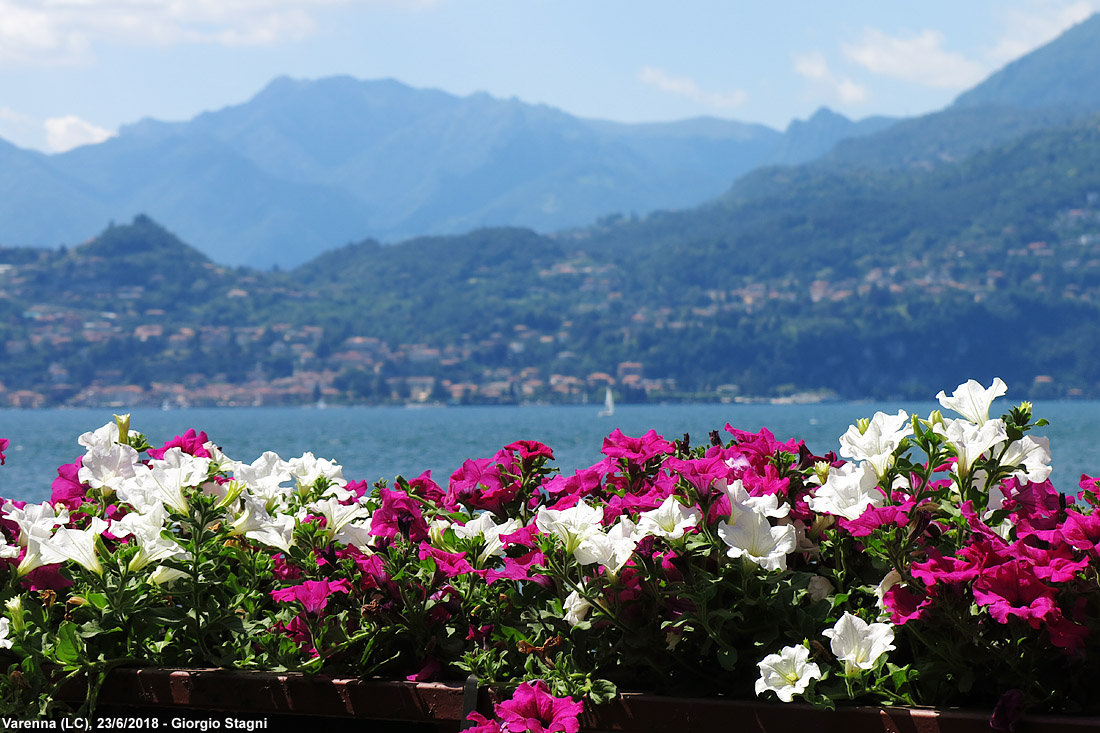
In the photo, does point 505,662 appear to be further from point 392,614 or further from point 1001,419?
point 1001,419

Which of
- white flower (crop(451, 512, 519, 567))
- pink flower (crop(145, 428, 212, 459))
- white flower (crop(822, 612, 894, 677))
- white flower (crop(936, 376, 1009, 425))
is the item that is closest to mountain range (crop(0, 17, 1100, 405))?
pink flower (crop(145, 428, 212, 459))

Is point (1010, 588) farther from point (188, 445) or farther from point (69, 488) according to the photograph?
point (69, 488)

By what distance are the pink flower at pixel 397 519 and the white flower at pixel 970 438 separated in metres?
1.01

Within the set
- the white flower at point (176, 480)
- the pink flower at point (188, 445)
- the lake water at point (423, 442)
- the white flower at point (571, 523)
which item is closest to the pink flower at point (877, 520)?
the white flower at point (571, 523)

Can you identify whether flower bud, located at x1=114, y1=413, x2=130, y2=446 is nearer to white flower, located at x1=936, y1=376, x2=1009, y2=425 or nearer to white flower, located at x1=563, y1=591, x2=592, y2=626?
white flower, located at x1=563, y1=591, x2=592, y2=626

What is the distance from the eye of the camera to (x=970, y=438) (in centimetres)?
187

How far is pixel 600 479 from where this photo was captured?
2.25m

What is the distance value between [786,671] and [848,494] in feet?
1.11

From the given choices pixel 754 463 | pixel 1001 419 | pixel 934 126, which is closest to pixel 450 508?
pixel 754 463

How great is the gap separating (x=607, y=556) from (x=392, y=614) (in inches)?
17.9

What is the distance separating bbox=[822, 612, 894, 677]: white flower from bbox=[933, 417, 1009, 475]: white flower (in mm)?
336

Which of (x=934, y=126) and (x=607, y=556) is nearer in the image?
(x=607, y=556)

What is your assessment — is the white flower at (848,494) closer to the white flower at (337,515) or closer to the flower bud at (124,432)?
the white flower at (337,515)

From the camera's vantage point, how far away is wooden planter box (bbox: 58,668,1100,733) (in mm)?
1697
